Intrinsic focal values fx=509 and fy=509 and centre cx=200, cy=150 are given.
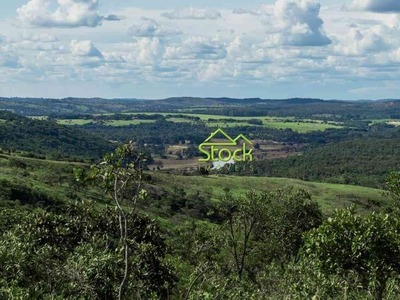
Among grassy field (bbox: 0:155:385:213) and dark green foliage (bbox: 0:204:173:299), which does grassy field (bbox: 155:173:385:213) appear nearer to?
grassy field (bbox: 0:155:385:213)

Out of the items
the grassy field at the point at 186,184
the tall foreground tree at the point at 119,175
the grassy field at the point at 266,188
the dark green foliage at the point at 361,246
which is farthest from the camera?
the grassy field at the point at 266,188

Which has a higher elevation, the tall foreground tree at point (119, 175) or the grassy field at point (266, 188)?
the tall foreground tree at point (119, 175)

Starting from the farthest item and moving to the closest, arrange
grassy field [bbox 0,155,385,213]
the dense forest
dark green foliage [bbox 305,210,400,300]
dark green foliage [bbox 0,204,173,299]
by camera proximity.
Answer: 1. grassy field [bbox 0,155,385,213]
2. dark green foliage [bbox 0,204,173,299]
3. dark green foliage [bbox 305,210,400,300]
4. the dense forest

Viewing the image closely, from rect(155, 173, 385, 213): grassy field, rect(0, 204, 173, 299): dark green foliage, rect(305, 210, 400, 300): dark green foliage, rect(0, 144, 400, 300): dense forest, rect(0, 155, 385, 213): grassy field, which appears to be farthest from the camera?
rect(155, 173, 385, 213): grassy field

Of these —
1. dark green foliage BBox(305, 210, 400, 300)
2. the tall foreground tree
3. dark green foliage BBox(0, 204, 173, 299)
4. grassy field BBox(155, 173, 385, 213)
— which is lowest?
grassy field BBox(155, 173, 385, 213)

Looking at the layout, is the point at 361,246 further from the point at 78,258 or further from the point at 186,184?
the point at 186,184

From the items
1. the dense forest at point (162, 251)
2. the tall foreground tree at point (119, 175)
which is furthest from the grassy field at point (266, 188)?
the tall foreground tree at point (119, 175)

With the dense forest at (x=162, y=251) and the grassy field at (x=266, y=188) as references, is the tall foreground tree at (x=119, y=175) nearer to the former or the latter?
the dense forest at (x=162, y=251)

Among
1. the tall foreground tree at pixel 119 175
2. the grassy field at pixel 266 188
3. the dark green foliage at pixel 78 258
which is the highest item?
the tall foreground tree at pixel 119 175

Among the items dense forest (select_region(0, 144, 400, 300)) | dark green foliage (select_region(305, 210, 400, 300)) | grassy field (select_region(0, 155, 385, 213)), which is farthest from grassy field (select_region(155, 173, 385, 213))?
dark green foliage (select_region(305, 210, 400, 300))
